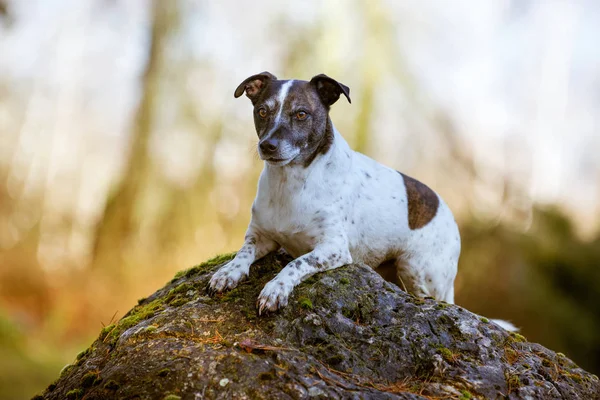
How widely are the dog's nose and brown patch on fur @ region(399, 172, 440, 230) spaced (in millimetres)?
1699

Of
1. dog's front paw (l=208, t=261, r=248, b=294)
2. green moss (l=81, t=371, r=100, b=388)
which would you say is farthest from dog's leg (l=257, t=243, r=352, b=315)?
green moss (l=81, t=371, r=100, b=388)

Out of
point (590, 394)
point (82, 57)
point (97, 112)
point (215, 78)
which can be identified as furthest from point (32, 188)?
point (590, 394)

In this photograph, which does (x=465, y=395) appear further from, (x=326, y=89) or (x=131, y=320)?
(x=326, y=89)

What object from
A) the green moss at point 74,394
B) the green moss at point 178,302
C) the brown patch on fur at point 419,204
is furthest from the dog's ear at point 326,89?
the green moss at point 74,394

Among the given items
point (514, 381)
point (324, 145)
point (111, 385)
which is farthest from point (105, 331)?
point (514, 381)

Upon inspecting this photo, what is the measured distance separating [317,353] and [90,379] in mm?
1374

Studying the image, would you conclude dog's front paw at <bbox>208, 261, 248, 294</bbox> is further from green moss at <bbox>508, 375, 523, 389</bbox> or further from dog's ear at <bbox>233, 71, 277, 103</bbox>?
green moss at <bbox>508, 375, 523, 389</bbox>

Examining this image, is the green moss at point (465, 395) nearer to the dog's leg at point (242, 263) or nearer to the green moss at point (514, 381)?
the green moss at point (514, 381)

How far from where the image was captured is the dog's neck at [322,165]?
4.57m

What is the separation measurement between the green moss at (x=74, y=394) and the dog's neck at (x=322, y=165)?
6.78 ft

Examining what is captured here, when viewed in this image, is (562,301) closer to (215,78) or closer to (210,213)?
(210,213)

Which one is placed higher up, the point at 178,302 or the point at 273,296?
the point at 178,302

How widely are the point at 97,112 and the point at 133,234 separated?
272 cm

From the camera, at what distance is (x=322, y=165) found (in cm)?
470
